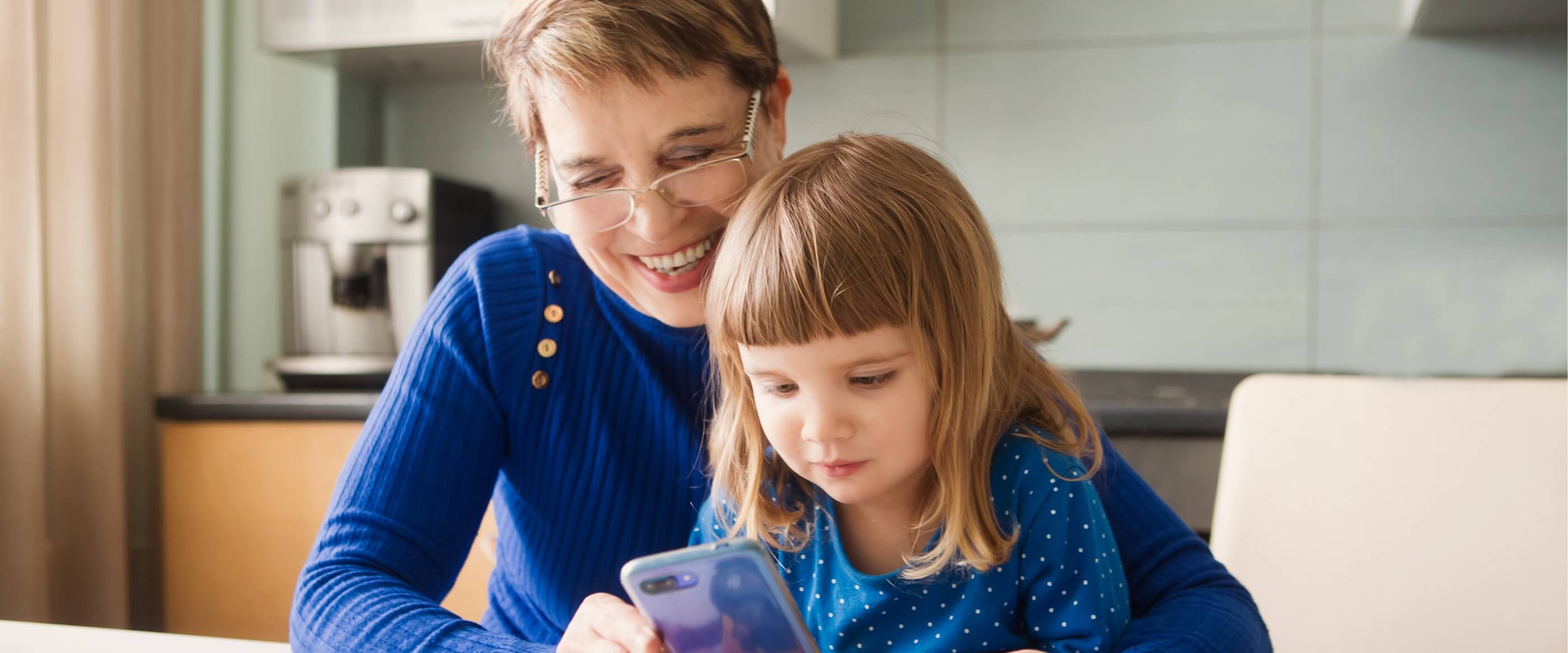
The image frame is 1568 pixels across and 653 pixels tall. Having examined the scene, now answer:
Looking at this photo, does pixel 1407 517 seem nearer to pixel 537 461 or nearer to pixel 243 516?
pixel 537 461

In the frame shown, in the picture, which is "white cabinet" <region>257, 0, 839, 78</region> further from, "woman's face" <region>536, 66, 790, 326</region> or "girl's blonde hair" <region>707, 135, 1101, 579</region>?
"girl's blonde hair" <region>707, 135, 1101, 579</region>

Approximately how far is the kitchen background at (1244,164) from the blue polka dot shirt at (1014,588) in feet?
4.62

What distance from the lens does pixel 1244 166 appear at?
2275 millimetres

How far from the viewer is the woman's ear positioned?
101 centimetres

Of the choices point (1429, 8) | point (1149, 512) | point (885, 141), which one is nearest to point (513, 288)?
point (885, 141)

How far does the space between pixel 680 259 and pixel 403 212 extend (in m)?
1.51

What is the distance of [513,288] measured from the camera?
103cm

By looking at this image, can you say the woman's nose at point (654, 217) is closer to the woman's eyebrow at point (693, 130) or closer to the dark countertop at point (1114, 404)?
the woman's eyebrow at point (693, 130)

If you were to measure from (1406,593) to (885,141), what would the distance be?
550 mm

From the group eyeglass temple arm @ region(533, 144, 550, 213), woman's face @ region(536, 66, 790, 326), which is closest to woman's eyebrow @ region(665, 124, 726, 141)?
woman's face @ region(536, 66, 790, 326)

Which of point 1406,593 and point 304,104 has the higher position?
point 304,104

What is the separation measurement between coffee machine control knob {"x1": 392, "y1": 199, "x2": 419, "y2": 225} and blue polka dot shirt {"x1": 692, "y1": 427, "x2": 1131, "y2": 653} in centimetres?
166

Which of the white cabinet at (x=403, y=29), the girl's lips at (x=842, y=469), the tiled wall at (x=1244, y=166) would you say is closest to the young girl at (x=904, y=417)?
the girl's lips at (x=842, y=469)

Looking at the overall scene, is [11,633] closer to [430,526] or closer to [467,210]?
[430,526]
